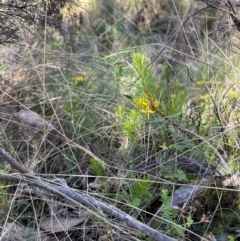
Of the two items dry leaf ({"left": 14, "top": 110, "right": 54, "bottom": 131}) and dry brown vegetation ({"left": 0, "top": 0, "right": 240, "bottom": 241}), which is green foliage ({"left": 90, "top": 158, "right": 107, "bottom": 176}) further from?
dry leaf ({"left": 14, "top": 110, "right": 54, "bottom": 131})

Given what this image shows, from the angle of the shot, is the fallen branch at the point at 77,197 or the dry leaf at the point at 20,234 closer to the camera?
the fallen branch at the point at 77,197

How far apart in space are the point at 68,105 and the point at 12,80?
40 centimetres

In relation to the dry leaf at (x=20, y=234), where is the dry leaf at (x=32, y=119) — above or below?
above

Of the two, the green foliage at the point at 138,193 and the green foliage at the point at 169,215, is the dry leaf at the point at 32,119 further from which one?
the green foliage at the point at 169,215

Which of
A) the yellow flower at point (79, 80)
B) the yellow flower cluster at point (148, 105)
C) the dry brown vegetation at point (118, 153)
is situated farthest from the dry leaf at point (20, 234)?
the yellow flower at point (79, 80)

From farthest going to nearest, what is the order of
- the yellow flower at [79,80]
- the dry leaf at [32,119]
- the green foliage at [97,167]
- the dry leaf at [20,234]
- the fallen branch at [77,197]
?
the yellow flower at [79,80] < the dry leaf at [32,119] < the green foliage at [97,167] < the dry leaf at [20,234] < the fallen branch at [77,197]

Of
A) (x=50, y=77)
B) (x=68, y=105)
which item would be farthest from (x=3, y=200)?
(x=50, y=77)

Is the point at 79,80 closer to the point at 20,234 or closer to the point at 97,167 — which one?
the point at 97,167

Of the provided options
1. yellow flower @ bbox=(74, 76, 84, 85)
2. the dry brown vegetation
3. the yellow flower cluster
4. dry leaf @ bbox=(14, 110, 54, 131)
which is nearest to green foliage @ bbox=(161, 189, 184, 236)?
the dry brown vegetation

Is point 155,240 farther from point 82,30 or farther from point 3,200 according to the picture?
point 82,30

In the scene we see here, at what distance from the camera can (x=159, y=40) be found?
399cm

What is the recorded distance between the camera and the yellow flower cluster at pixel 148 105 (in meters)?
1.97

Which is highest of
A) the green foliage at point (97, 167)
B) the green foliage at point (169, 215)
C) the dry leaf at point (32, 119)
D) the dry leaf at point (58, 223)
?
the dry leaf at point (32, 119)

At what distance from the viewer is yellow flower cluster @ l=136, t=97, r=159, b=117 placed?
6.47 ft
